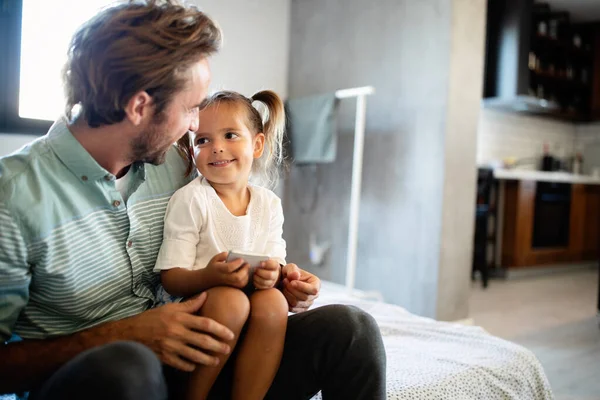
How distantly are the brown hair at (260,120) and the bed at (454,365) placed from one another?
1.77 feet

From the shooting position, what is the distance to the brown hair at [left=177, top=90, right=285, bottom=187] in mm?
1160

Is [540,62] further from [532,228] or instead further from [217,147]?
[217,147]

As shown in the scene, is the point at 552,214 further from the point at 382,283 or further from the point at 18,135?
the point at 18,135

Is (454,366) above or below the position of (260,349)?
below

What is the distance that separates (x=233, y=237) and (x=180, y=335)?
12.2 inches

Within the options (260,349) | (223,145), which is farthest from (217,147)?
(260,349)

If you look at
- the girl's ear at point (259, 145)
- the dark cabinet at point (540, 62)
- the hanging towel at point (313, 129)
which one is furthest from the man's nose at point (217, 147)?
the dark cabinet at point (540, 62)

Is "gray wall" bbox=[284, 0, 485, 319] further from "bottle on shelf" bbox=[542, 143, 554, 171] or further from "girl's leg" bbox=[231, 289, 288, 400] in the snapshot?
"bottle on shelf" bbox=[542, 143, 554, 171]

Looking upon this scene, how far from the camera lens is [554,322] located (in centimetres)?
297

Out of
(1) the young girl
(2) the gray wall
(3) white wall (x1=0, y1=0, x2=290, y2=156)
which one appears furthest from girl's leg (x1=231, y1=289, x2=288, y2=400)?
(3) white wall (x1=0, y1=0, x2=290, y2=156)

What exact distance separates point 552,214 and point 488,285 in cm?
112

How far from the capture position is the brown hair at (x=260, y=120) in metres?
1.16

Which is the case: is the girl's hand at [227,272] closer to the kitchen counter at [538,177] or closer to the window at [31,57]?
the window at [31,57]

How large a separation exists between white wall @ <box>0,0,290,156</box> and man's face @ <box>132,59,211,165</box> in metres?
2.11
